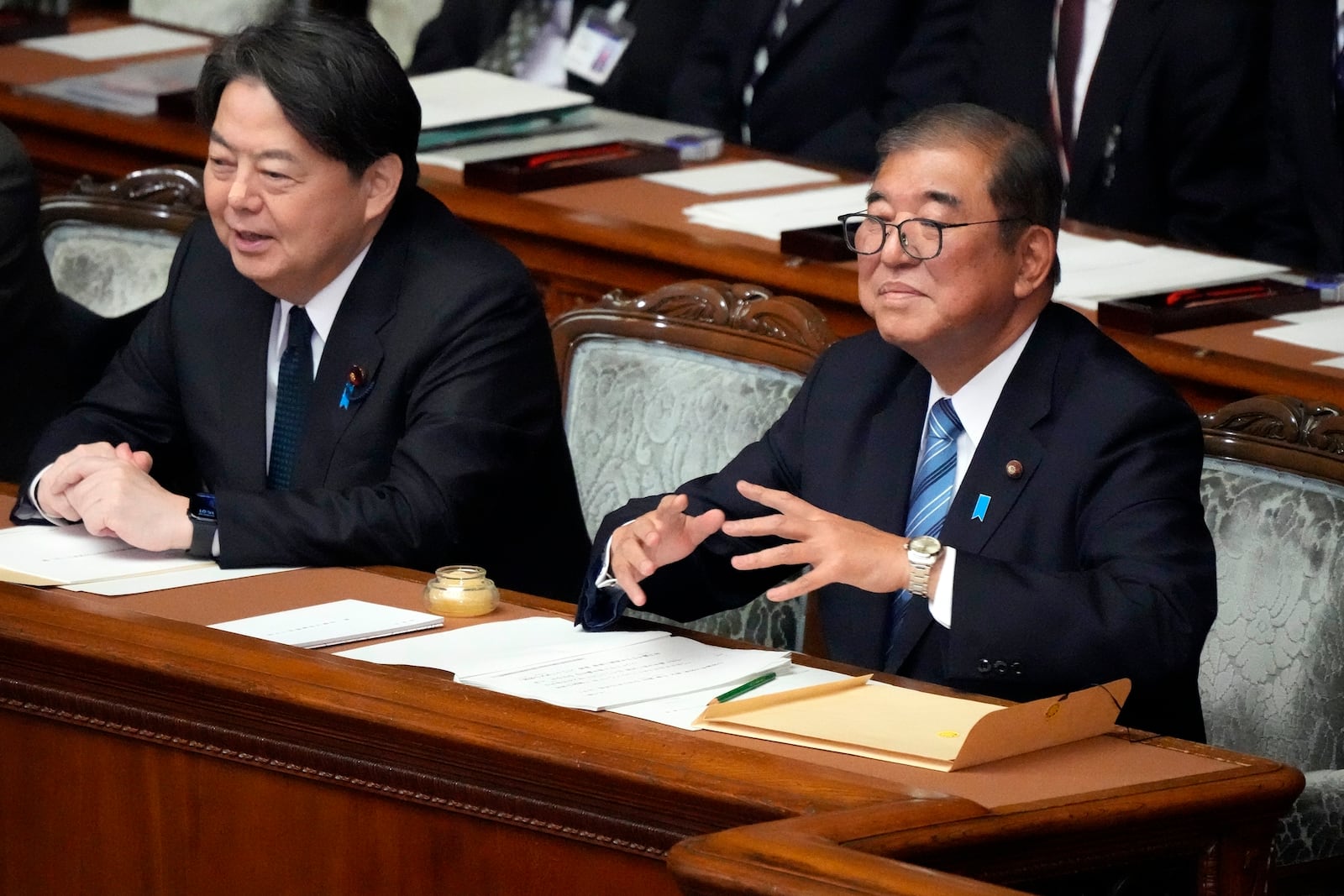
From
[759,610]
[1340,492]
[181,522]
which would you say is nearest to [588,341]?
[759,610]

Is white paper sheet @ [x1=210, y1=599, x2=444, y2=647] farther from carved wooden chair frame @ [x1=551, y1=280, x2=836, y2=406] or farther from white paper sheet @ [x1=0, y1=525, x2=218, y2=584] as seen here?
carved wooden chair frame @ [x1=551, y1=280, x2=836, y2=406]

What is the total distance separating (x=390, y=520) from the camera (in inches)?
103

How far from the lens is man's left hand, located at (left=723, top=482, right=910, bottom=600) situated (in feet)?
6.96

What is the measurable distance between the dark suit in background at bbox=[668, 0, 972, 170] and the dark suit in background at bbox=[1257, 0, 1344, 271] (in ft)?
2.71

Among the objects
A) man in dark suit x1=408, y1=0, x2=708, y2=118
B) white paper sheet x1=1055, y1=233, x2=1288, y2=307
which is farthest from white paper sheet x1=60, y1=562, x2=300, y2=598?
man in dark suit x1=408, y1=0, x2=708, y2=118

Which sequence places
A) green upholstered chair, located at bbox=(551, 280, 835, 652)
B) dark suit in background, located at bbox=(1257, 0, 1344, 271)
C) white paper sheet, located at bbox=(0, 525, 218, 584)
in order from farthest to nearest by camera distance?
dark suit in background, located at bbox=(1257, 0, 1344, 271) → green upholstered chair, located at bbox=(551, 280, 835, 652) → white paper sheet, located at bbox=(0, 525, 218, 584)

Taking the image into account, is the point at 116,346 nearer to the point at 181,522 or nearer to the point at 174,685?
the point at 181,522

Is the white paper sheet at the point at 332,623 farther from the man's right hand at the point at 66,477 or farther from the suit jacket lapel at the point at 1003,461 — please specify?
the suit jacket lapel at the point at 1003,461

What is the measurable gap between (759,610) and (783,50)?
2.54m

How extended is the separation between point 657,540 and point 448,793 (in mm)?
475

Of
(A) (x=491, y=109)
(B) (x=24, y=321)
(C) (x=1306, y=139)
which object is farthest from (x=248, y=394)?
(C) (x=1306, y=139)

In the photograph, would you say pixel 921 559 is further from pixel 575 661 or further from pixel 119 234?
pixel 119 234

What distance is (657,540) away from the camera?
228 cm

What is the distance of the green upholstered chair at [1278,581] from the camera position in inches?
99.1
